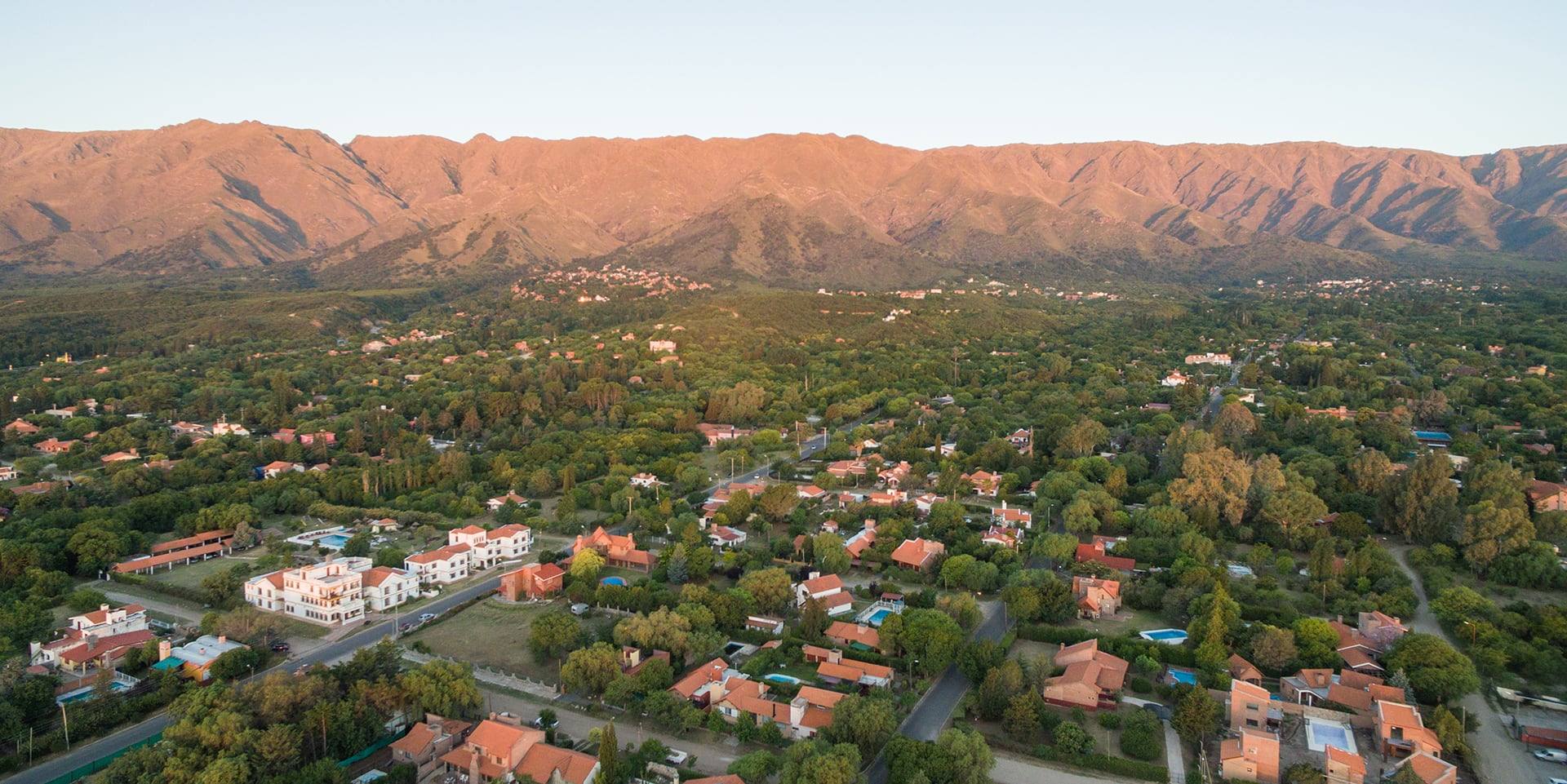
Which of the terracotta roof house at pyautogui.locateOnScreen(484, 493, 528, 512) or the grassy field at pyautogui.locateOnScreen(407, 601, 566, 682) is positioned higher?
the terracotta roof house at pyautogui.locateOnScreen(484, 493, 528, 512)

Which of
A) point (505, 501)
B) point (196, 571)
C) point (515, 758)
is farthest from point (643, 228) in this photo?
point (515, 758)

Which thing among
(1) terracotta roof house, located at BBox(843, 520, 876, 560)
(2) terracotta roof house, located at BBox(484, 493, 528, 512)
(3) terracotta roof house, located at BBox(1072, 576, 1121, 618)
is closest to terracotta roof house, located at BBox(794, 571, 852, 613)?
(1) terracotta roof house, located at BBox(843, 520, 876, 560)

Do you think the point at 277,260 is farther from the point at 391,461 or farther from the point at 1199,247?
the point at 1199,247

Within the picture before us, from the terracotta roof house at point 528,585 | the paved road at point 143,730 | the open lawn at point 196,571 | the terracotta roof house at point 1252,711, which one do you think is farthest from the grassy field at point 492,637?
the terracotta roof house at point 1252,711

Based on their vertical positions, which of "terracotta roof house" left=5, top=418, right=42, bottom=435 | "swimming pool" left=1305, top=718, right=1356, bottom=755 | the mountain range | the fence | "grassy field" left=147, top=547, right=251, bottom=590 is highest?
the mountain range

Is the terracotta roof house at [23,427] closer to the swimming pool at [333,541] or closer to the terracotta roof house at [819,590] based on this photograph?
the swimming pool at [333,541]

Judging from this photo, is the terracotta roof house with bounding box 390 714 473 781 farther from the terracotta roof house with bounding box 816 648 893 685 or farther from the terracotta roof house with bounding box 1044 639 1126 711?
the terracotta roof house with bounding box 1044 639 1126 711
